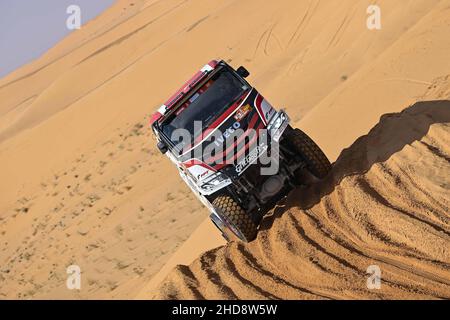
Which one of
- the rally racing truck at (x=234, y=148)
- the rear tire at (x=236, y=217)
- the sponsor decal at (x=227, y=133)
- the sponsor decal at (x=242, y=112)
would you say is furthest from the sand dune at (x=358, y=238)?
the sponsor decal at (x=242, y=112)

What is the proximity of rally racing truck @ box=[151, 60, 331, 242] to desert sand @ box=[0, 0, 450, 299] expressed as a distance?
345 mm

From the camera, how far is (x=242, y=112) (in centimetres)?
794

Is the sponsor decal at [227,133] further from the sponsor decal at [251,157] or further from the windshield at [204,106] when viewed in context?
the sponsor decal at [251,157]

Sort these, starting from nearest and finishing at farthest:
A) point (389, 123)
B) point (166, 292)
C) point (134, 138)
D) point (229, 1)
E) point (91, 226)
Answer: point (166, 292) → point (389, 123) → point (91, 226) → point (134, 138) → point (229, 1)

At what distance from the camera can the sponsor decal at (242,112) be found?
791 cm

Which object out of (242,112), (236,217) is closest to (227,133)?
(242,112)

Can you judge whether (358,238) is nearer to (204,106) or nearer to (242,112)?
(242,112)

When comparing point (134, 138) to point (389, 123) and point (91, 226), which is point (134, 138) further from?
point (389, 123)

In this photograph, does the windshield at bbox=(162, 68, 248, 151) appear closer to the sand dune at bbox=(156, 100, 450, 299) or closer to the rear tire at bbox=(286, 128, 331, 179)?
the rear tire at bbox=(286, 128, 331, 179)

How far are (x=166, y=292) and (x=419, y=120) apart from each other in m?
4.65

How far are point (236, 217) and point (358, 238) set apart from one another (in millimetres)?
1736

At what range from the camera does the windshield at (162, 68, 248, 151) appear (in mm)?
8078

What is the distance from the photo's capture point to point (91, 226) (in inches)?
602

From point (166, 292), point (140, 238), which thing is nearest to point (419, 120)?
point (166, 292)
